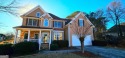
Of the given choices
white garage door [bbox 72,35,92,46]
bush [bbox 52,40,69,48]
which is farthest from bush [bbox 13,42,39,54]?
white garage door [bbox 72,35,92,46]

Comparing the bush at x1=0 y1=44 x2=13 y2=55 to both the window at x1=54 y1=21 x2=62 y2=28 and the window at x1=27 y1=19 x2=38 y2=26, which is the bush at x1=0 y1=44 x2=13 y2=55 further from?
the window at x1=54 y1=21 x2=62 y2=28

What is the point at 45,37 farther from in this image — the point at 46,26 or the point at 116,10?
the point at 116,10

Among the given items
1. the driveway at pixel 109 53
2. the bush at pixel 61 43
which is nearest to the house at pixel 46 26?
the bush at pixel 61 43

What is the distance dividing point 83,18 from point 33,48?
13258 millimetres

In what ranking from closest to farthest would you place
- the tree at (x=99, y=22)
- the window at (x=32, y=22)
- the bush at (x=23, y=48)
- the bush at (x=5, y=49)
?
the bush at (x=5, y=49) < the bush at (x=23, y=48) < the window at (x=32, y=22) < the tree at (x=99, y=22)

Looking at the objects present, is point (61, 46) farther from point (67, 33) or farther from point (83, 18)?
point (83, 18)

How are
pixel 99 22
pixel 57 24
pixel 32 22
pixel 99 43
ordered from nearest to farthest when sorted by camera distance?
1. pixel 32 22
2. pixel 99 43
3. pixel 57 24
4. pixel 99 22

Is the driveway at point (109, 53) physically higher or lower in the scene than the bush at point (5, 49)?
lower

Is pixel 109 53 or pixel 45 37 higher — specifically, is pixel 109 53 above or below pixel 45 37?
below

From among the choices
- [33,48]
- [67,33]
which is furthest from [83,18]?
[33,48]

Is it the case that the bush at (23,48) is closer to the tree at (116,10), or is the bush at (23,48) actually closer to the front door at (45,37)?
the front door at (45,37)

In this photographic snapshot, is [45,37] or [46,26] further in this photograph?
[45,37]

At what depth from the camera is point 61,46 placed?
22203 mm

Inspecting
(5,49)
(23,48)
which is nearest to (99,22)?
(23,48)
